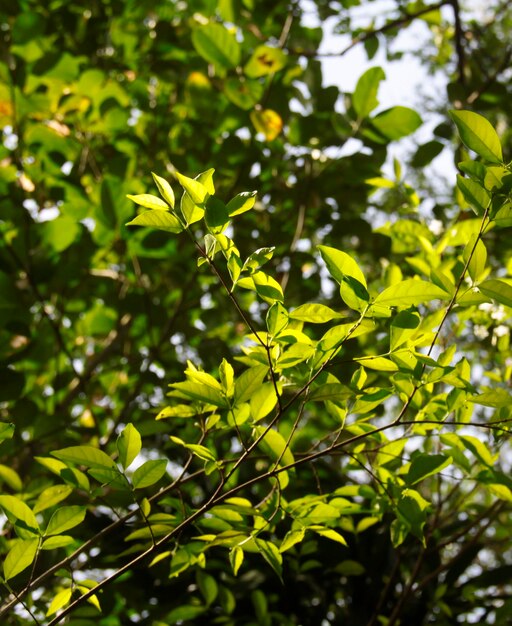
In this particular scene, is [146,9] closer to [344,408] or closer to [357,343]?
[357,343]

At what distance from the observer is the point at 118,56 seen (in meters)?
2.53

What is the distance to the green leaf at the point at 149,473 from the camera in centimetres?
93

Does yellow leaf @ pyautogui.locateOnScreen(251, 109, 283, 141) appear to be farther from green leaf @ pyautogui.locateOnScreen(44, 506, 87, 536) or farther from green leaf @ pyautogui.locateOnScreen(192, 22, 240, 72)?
green leaf @ pyautogui.locateOnScreen(44, 506, 87, 536)

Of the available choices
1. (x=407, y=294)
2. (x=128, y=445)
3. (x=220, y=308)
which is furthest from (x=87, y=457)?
(x=220, y=308)

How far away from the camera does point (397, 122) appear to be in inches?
73.8

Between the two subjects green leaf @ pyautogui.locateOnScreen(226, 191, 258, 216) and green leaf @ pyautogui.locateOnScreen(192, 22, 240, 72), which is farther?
green leaf @ pyautogui.locateOnScreen(192, 22, 240, 72)

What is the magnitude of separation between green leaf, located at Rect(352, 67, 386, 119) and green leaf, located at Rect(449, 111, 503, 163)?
3.40 ft

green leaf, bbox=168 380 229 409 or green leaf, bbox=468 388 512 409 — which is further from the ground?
green leaf, bbox=168 380 229 409

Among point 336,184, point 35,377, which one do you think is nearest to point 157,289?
point 35,377

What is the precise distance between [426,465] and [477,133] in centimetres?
49

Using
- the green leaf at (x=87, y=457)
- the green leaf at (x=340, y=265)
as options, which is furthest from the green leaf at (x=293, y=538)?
the green leaf at (x=340, y=265)

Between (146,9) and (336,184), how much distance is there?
0.94 meters

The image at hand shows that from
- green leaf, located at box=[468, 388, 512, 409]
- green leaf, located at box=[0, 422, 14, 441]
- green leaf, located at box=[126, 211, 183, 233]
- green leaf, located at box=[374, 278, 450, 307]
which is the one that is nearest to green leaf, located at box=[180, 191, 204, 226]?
green leaf, located at box=[126, 211, 183, 233]

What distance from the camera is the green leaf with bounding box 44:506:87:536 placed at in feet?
2.99
